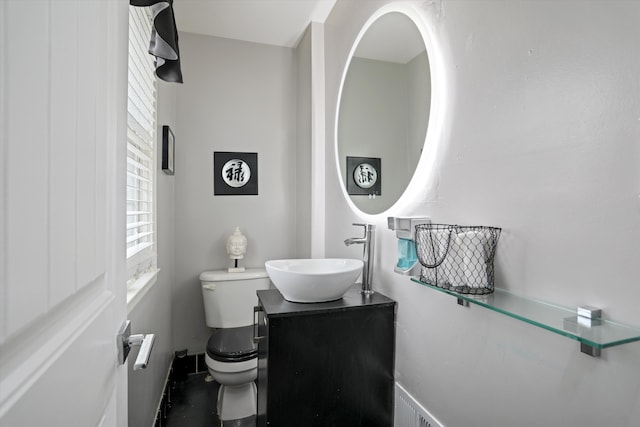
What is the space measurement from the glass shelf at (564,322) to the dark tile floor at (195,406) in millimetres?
1641

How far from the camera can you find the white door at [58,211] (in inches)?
11.8

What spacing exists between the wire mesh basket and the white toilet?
1262 mm

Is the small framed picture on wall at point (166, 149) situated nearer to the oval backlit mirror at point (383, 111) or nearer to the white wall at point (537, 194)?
the oval backlit mirror at point (383, 111)

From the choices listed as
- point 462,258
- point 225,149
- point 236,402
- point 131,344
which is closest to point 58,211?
point 131,344

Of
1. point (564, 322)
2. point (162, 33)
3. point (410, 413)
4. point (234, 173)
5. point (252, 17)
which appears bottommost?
point (410, 413)

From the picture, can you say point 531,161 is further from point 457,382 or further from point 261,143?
point 261,143

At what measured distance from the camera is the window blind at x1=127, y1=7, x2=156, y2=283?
138cm

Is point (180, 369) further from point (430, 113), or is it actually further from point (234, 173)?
point (430, 113)

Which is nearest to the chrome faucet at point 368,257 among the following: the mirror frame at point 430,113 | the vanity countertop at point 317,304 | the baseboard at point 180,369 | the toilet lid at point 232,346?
the vanity countertop at point 317,304

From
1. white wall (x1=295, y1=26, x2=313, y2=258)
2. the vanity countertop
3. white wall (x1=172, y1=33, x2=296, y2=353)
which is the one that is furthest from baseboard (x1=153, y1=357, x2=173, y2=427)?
white wall (x1=295, y1=26, x2=313, y2=258)

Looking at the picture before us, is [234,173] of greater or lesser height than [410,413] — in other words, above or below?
above

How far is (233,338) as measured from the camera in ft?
6.52

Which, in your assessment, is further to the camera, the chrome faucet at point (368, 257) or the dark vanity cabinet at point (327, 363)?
the chrome faucet at point (368, 257)

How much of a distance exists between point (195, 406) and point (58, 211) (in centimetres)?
208
